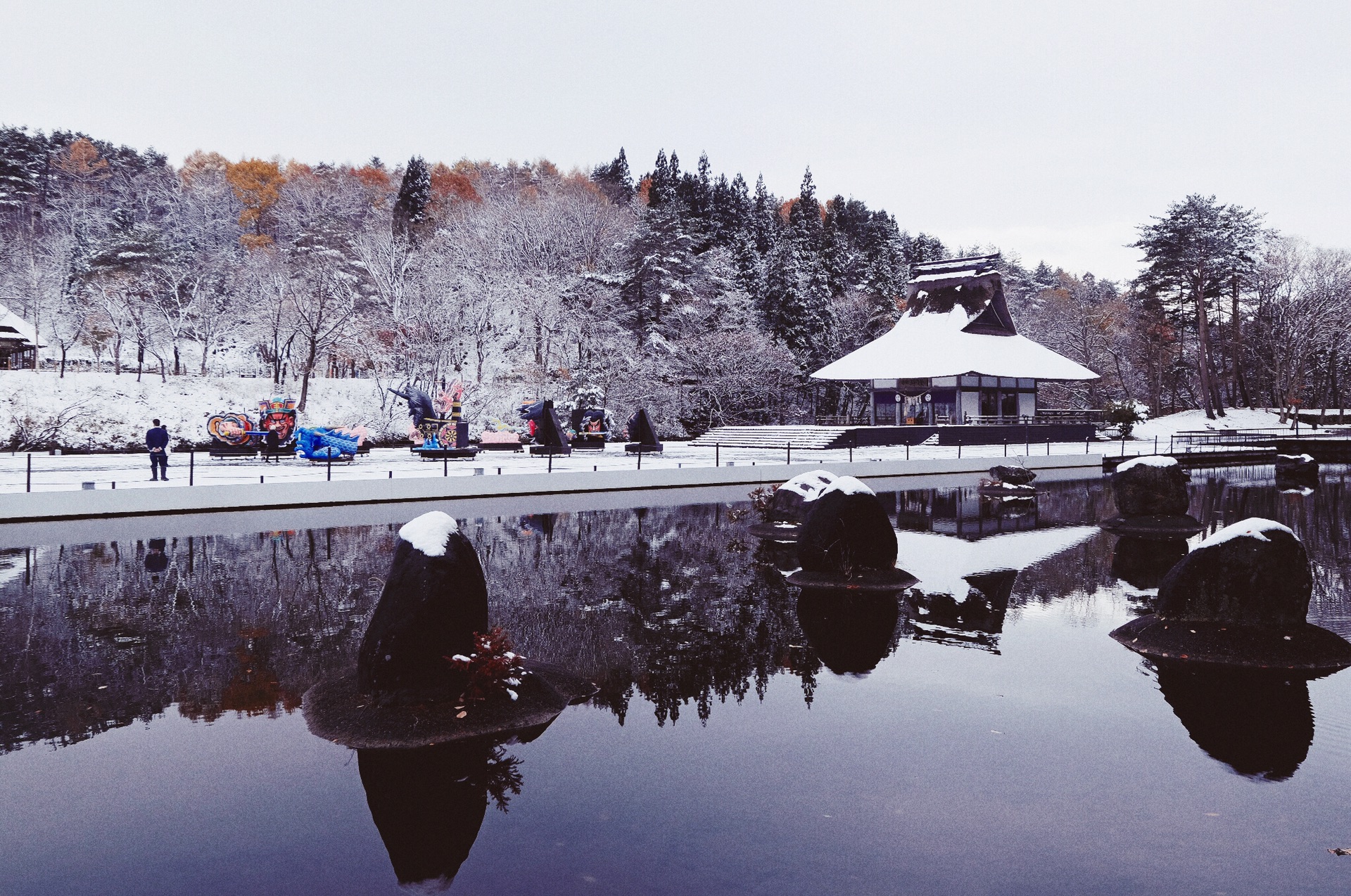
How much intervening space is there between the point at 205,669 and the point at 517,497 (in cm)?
1447

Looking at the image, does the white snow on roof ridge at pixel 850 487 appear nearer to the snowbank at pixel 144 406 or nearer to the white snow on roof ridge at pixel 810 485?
the white snow on roof ridge at pixel 810 485

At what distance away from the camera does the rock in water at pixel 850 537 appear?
1252cm

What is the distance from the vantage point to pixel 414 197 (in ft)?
220

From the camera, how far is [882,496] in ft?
79.3

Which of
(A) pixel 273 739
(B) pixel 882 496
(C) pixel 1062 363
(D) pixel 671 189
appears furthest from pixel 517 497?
(D) pixel 671 189

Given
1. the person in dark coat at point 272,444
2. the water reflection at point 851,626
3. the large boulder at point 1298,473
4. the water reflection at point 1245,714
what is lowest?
the water reflection at point 1245,714

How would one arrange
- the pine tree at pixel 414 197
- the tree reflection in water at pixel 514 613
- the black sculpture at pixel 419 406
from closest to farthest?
the tree reflection in water at pixel 514 613 < the black sculpture at pixel 419 406 < the pine tree at pixel 414 197

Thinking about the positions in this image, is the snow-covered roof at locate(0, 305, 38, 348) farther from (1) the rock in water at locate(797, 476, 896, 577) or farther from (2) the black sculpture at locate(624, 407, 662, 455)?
(1) the rock in water at locate(797, 476, 896, 577)

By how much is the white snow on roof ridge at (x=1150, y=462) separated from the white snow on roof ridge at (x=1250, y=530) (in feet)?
33.3

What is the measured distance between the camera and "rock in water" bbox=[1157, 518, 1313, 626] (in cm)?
888

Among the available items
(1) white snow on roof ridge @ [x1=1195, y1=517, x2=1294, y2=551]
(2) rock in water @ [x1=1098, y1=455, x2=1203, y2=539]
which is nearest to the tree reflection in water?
(1) white snow on roof ridge @ [x1=1195, y1=517, x2=1294, y2=551]

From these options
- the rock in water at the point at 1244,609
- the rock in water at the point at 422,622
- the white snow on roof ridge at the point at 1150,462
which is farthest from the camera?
→ the white snow on roof ridge at the point at 1150,462

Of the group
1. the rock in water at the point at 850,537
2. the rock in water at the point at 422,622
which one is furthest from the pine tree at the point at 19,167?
the rock in water at the point at 422,622

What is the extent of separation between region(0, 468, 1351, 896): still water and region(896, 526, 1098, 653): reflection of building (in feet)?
0.34
